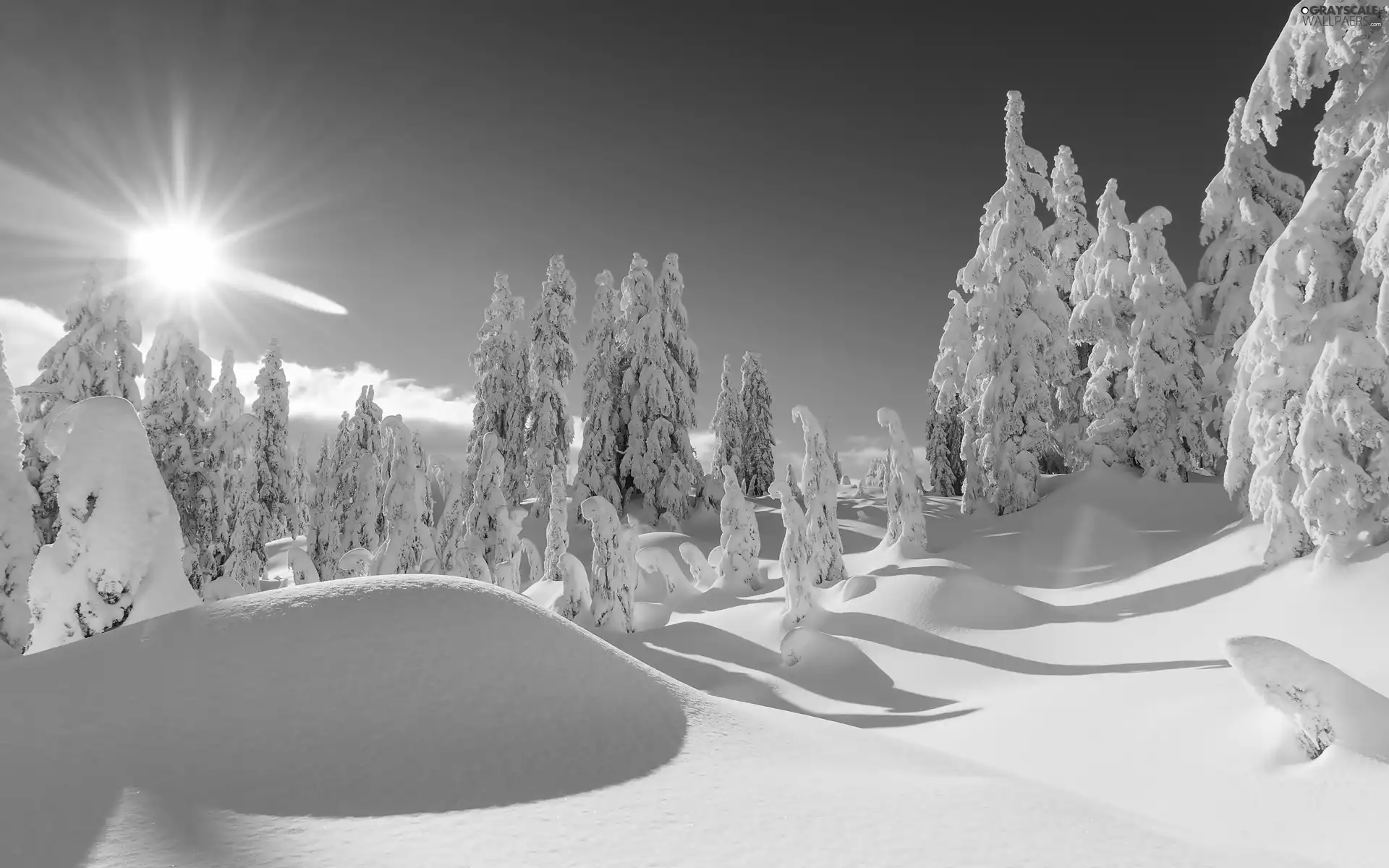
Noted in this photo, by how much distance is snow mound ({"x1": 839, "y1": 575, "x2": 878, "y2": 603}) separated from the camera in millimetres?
19203

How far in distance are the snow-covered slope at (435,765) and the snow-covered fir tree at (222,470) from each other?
2078cm

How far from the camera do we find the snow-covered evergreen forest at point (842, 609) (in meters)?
4.91

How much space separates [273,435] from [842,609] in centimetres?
2432

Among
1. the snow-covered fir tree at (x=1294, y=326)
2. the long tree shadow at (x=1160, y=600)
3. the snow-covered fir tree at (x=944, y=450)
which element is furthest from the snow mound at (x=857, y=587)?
the snow-covered fir tree at (x=944, y=450)

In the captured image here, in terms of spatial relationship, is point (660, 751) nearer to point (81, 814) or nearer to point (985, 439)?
point (81, 814)

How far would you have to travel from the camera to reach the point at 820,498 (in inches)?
846

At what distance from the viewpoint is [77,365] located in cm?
1908

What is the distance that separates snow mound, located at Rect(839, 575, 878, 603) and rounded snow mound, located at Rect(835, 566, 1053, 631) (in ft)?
1.28

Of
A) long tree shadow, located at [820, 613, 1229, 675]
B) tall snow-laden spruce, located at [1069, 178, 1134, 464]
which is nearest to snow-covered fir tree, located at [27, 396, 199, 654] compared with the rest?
long tree shadow, located at [820, 613, 1229, 675]

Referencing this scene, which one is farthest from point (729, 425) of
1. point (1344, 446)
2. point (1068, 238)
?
point (1344, 446)

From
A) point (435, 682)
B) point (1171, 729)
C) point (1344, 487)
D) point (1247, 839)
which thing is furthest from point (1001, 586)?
point (435, 682)

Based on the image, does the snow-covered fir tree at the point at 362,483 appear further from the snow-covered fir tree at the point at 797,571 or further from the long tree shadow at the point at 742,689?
the snow-covered fir tree at the point at 797,571

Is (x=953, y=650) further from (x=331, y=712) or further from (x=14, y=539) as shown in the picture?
(x=14, y=539)

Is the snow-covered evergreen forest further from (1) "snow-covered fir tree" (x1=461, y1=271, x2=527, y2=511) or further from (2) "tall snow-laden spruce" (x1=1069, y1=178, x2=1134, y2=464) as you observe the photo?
(1) "snow-covered fir tree" (x1=461, y1=271, x2=527, y2=511)
